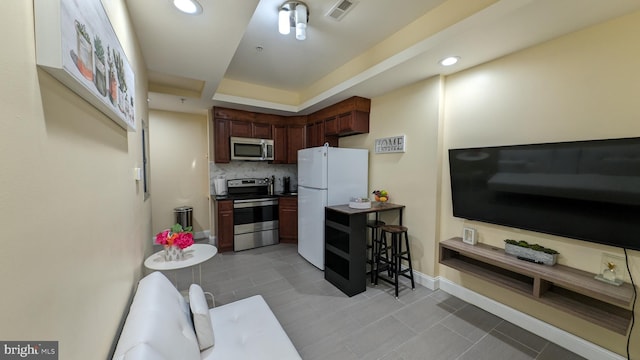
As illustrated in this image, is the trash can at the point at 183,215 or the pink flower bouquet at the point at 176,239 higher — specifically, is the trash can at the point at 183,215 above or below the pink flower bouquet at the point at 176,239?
below

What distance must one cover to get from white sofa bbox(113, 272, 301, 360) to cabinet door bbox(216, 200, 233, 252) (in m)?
2.40

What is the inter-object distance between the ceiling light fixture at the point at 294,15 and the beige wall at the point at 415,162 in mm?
1599

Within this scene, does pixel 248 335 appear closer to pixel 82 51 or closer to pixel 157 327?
pixel 157 327

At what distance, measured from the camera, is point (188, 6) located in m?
1.62

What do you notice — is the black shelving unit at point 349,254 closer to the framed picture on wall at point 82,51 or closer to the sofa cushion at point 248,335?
the sofa cushion at point 248,335

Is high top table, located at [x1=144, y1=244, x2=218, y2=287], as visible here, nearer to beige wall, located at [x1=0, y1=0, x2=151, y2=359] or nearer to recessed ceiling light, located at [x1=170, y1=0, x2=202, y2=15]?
beige wall, located at [x1=0, y1=0, x2=151, y2=359]

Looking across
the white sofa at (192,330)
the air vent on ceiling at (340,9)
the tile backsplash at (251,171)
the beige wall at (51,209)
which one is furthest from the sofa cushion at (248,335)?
the tile backsplash at (251,171)

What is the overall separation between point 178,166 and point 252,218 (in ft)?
6.32

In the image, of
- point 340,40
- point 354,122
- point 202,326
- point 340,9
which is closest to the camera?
point 202,326

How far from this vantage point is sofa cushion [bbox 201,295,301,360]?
1329 millimetres

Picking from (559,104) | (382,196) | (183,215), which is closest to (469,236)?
(382,196)

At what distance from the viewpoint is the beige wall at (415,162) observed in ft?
9.14

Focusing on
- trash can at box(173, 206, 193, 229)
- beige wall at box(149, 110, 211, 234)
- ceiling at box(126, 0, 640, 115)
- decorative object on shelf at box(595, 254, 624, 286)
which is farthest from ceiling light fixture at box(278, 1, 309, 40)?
trash can at box(173, 206, 193, 229)

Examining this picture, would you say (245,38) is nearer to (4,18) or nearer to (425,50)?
(425,50)
